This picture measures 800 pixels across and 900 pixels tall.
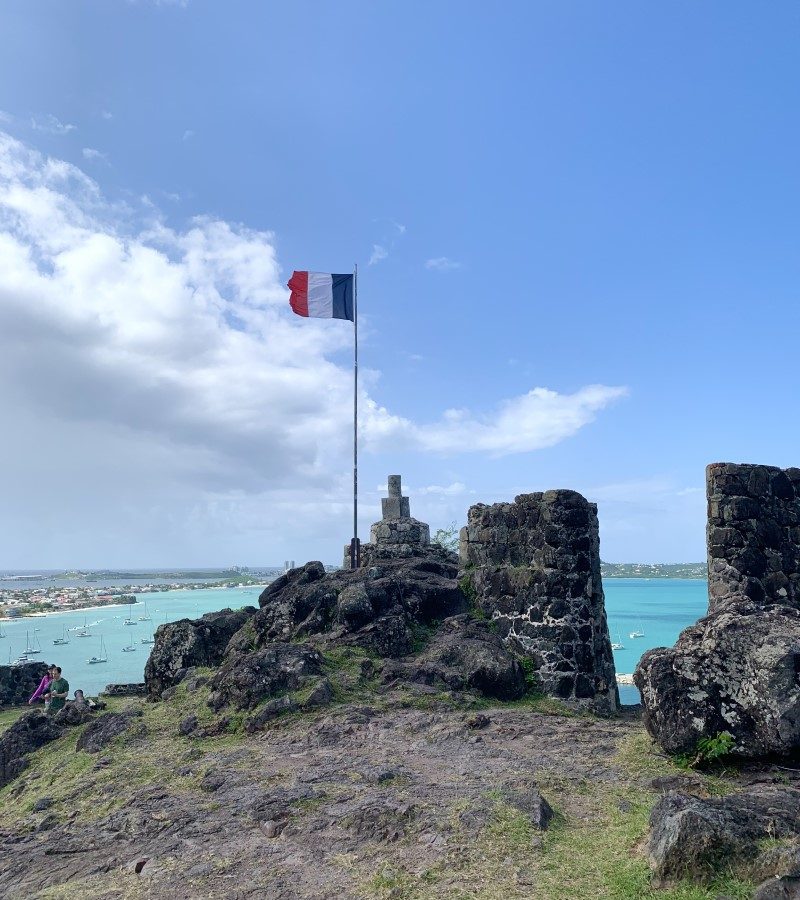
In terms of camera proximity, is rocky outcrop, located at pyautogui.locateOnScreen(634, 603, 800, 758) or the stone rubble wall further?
the stone rubble wall

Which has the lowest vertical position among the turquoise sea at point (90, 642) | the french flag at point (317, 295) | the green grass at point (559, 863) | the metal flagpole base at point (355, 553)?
the turquoise sea at point (90, 642)

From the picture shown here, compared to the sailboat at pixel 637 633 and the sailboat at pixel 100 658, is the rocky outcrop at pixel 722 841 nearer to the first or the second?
the sailboat at pixel 100 658

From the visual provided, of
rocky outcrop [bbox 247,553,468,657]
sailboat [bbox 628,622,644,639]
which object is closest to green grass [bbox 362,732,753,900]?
rocky outcrop [bbox 247,553,468,657]

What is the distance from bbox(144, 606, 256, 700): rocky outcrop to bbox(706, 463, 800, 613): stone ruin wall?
11.5 meters

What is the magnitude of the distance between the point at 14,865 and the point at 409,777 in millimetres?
4616

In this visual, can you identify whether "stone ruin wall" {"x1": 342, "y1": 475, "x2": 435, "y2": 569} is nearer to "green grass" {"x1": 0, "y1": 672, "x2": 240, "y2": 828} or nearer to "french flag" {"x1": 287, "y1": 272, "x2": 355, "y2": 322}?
"french flag" {"x1": 287, "y1": 272, "x2": 355, "y2": 322}

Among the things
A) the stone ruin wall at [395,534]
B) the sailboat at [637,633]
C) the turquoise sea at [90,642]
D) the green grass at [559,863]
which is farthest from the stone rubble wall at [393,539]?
the sailboat at [637,633]

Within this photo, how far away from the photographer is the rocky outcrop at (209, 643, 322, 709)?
12.2m

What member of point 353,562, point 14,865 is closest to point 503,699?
point 14,865

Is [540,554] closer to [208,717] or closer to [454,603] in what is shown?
[454,603]

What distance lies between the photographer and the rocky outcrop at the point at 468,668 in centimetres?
1298

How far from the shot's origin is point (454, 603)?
16.3 meters

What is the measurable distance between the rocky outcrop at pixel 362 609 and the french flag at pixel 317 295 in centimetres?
1111

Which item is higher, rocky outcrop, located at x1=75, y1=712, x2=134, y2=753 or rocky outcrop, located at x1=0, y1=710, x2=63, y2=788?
rocky outcrop, located at x1=75, y1=712, x2=134, y2=753
